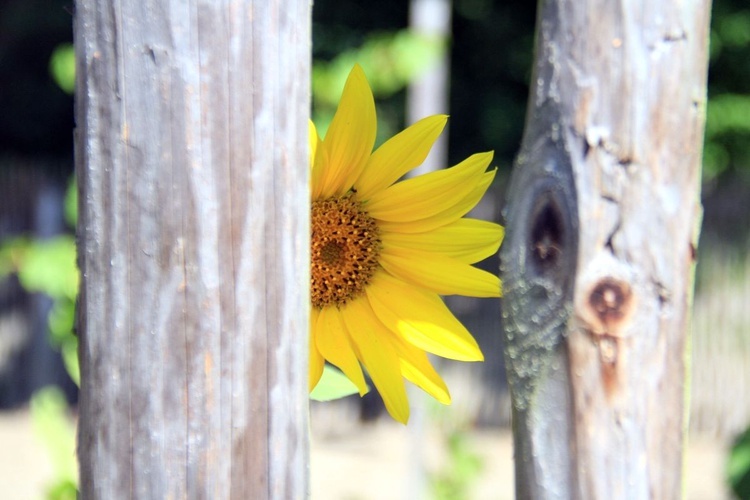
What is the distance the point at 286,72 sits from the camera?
739mm

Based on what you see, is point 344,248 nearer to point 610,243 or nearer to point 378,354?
point 378,354

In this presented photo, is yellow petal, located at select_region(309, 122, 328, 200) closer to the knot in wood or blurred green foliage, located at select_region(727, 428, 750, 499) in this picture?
the knot in wood

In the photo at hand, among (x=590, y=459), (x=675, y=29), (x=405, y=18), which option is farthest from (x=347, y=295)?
(x=405, y=18)

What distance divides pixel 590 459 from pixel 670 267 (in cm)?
23

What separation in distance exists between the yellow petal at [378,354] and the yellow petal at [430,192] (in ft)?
0.32

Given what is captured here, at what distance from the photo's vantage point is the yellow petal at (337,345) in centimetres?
81

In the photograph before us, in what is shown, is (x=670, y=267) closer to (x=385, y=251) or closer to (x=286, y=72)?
(x=385, y=251)

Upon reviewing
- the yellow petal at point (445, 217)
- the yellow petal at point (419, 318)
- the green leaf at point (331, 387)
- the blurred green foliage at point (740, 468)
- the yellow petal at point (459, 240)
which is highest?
the yellow petal at point (445, 217)

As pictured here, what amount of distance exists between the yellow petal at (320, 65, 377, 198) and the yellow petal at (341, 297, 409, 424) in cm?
13

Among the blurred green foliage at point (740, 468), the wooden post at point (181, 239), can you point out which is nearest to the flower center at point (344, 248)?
the wooden post at point (181, 239)

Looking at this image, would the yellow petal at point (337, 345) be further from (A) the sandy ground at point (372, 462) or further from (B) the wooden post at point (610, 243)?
(A) the sandy ground at point (372, 462)

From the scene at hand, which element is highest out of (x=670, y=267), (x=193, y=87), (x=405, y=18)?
(x=405, y=18)

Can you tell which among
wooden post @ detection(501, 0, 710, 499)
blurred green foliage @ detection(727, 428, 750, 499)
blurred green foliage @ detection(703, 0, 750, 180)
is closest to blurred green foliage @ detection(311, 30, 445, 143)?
blurred green foliage @ detection(703, 0, 750, 180)

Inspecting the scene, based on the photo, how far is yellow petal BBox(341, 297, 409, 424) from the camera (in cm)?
83
